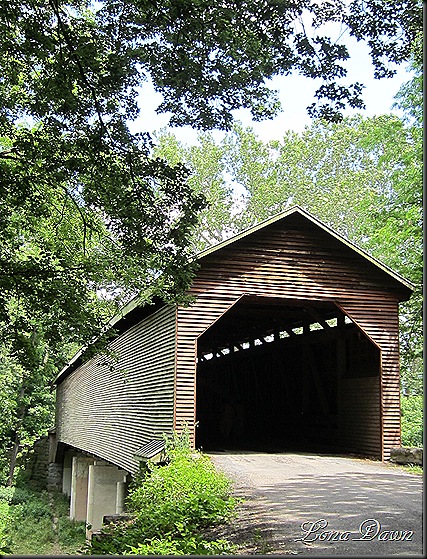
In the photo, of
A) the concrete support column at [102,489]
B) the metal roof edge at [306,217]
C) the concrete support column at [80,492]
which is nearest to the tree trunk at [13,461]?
the concrete support column at [80,492]

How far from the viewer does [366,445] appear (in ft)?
46.2

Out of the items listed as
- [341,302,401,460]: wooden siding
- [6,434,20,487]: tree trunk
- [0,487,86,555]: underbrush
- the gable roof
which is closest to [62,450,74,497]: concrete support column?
[0,487,86,555]: underbrush

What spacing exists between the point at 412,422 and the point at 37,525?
1338 cm

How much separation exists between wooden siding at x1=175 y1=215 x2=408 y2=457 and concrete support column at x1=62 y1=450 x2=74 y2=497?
20547 mm

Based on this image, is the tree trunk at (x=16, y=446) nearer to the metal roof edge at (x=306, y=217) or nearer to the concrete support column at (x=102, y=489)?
the concrete support column at (x=102, y=489)

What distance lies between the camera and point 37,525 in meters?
24.4

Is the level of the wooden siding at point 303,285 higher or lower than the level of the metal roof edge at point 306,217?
Result: lower

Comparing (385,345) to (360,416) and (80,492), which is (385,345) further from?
(80,492)

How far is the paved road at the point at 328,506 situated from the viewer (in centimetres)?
638

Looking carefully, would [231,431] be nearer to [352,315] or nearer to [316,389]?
[316,389]

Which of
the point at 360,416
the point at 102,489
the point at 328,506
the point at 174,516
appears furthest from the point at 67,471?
the point at 328,506

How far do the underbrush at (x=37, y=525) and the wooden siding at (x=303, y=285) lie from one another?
8.27 metres

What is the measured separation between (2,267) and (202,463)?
14.1 ft

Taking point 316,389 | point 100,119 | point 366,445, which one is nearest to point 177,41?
point 100,119
